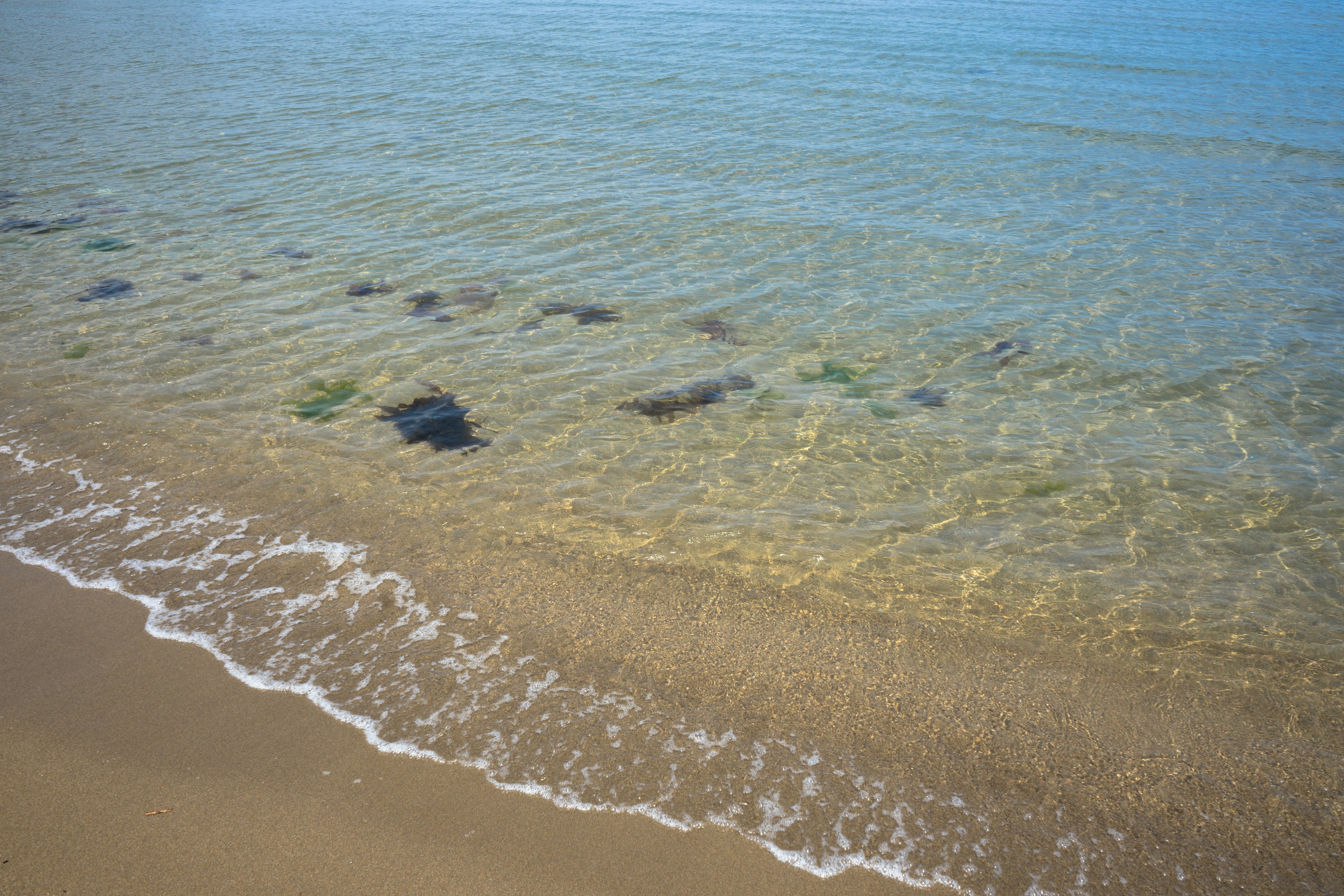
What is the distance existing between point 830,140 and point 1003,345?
28.2 ft

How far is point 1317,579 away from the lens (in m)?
5.19

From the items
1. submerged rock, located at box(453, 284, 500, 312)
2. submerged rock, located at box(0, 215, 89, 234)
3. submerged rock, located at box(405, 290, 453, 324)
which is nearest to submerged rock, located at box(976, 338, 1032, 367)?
submerged rock, located at box(453, 284, 500, 312)

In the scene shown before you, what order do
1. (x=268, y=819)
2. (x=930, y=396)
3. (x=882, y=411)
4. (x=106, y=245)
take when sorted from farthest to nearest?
1. (x=106, y=245)
2. (x=930, y=396)
3. (x=882, y=411)
4. (x=268, y=819)

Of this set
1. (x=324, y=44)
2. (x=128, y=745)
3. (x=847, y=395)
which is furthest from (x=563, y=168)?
(x=324, y=44)

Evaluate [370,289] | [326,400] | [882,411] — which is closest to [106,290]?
[370,289]

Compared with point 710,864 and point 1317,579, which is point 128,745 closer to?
point 710,864

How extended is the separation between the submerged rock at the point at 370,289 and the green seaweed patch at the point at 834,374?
16.7 ft

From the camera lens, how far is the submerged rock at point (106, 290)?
9219 millimetres

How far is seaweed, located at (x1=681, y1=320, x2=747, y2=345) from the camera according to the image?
8.31 meters

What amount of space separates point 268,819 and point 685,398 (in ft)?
15.7

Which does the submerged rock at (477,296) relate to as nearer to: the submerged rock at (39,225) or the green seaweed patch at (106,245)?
the green seaweed patch at (106,245)

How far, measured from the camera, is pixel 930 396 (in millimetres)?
7387

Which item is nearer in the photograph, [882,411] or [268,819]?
[268,819]

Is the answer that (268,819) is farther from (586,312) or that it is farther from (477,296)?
(477,296)
